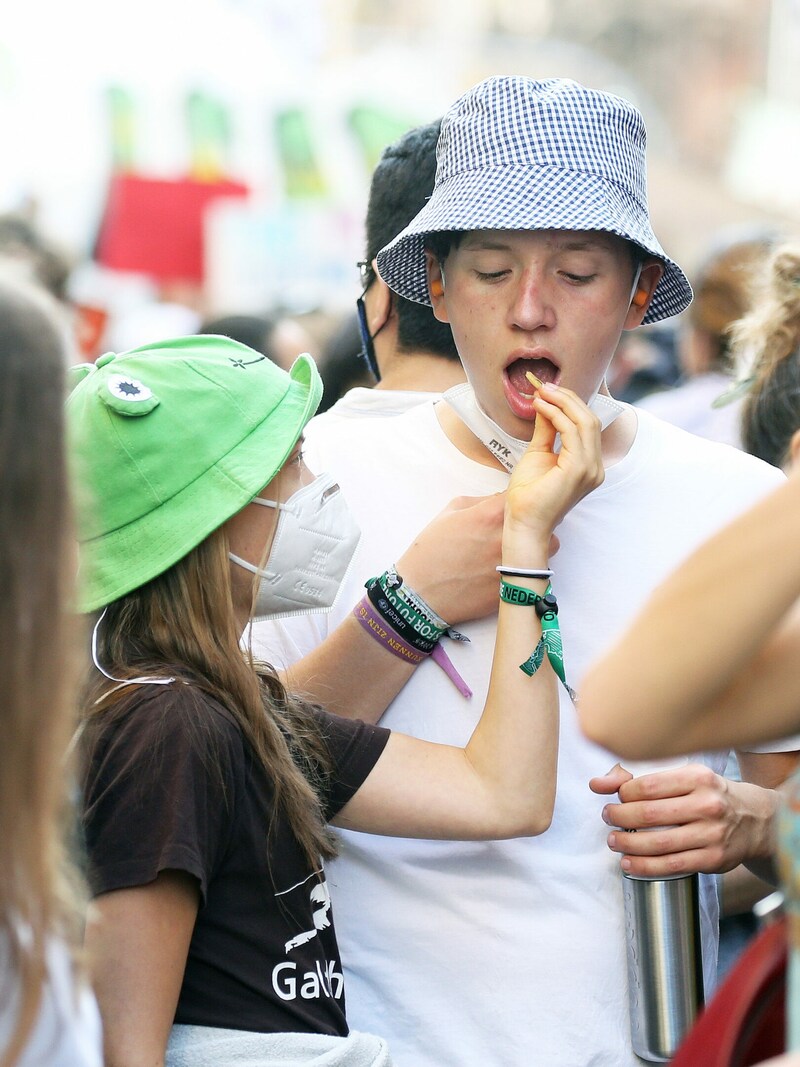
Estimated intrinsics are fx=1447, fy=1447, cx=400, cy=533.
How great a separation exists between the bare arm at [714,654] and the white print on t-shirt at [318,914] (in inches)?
32.4

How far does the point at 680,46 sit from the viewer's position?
4028 cm

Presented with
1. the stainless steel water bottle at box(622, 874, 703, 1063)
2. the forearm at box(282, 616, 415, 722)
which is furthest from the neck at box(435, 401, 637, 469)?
the stainless steel water bottle at box(622, 874, 703, 1063)

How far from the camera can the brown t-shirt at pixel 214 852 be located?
1893 millimetres

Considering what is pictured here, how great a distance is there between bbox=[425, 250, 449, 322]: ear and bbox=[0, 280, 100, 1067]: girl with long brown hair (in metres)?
1.20

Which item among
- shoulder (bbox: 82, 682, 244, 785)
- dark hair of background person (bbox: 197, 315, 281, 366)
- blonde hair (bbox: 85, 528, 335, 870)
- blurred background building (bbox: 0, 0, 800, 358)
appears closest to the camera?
shoulder (bbox: 82, 682, 244, 785)

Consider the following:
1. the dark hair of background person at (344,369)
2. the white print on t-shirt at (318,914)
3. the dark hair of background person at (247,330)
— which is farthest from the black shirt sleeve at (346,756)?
the dark hair of background person at (247,330)

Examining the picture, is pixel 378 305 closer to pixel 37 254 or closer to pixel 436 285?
pixel 436 285

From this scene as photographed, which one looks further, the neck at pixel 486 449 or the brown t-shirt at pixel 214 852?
the neck at pixel 486 449

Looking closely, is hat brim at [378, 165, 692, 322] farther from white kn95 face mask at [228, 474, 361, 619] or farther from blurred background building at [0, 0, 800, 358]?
blurred background building at [0, 0, 800, 358]

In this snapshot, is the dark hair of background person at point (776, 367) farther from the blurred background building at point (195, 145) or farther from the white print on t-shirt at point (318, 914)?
the blurred background building at point (195, 145)

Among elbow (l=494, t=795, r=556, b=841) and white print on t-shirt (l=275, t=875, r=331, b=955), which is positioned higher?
elbow (l=494, t=795, r=556, b=841)

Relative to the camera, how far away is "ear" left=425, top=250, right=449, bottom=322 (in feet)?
8.46

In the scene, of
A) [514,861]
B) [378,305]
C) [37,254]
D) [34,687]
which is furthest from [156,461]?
[37,254]

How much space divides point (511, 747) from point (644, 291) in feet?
2.82
